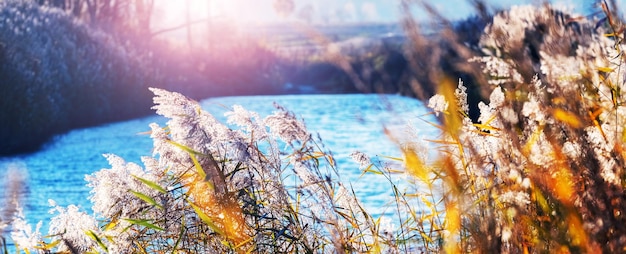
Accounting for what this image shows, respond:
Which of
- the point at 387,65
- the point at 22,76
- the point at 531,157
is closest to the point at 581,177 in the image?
the point at 531,157

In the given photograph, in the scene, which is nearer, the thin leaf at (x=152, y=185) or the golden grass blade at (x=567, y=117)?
the golden grass blade at (x=567, y=117)

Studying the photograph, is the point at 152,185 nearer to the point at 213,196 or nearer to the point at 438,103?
the point at 213,196

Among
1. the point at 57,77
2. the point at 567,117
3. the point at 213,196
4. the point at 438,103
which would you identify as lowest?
the point at 213,196

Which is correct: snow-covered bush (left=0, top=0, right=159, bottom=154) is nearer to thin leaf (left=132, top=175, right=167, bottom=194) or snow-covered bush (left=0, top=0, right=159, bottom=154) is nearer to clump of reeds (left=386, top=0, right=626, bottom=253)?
thin leaf (left=132, top=175, right=167, bottom=194)

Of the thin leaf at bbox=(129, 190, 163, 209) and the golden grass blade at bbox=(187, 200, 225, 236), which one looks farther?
the thin leaf at bbox=(129, 190, 163, 209)

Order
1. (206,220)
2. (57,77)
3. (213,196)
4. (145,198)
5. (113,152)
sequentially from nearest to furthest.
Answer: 1. (206,220)
2. (145,198)
3. (213,196)
4. (113,152)
5. (57,77)

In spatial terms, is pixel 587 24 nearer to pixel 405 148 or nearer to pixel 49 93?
pixel 49 93

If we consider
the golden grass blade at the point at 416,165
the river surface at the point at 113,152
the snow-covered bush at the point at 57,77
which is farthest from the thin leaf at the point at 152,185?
the snow-covered bush at the point at 57,77

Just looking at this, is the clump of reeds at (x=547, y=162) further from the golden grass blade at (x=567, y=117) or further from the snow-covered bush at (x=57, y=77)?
the snow-covered bush at (x=57, y=77)

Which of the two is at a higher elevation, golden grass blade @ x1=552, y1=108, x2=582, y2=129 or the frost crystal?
the frost crystal

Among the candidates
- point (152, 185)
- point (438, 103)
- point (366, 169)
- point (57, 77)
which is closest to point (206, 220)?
point (152, 185)

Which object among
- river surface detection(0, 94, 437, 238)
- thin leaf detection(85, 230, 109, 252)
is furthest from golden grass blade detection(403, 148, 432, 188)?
river surface detection(0, 94, 437, 238)

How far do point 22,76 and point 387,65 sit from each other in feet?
38.9

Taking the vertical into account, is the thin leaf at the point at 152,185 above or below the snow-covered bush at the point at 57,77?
below
